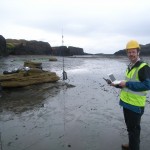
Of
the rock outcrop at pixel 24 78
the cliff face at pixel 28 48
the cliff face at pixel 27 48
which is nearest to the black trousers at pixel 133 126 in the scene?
the rock outcrop at pixel 24 78

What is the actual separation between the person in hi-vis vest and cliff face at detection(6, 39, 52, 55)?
8014cm

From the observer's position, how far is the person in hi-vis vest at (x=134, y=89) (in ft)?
16.9

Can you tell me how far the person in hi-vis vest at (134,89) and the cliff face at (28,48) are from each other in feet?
263

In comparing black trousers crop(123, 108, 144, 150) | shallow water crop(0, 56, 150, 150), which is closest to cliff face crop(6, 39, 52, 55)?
shallow water crop(0, 56, 150, 150)


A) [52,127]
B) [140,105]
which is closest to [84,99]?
[52,127]

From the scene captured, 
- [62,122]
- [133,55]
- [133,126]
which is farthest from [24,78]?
[133,55]

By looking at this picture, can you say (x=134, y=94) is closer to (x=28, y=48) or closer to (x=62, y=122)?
(x=62, y=122)

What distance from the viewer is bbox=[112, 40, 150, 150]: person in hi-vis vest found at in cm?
516

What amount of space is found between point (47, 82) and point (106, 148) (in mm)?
10896

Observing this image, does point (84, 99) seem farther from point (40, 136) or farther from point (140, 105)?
point (140, 105)

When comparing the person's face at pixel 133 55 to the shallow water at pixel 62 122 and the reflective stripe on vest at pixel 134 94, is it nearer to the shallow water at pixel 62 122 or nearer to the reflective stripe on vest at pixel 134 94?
the reflective stripe on vest at pixel 134 94

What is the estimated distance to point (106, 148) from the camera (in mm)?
6465

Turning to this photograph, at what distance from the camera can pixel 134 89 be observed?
17.3 feet

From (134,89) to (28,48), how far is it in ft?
303
